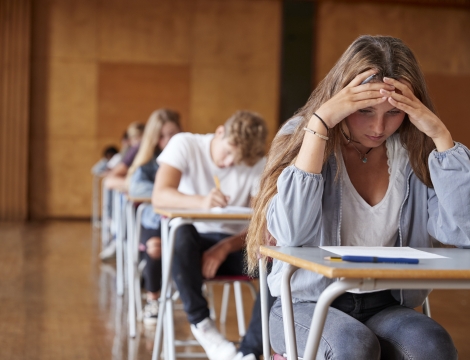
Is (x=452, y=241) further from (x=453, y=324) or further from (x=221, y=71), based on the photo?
(x=221, y=71)

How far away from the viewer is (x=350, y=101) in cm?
150

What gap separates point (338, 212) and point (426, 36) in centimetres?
Result: 891

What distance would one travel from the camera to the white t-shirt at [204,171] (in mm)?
2967

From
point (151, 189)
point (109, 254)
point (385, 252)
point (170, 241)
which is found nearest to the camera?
point (385, 252)

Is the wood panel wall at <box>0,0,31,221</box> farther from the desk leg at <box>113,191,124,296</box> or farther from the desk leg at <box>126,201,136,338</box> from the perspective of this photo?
the desk leg at <box>126,201,136,338</box>

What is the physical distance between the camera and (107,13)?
9.38m

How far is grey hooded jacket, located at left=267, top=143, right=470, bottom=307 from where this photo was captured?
151cm

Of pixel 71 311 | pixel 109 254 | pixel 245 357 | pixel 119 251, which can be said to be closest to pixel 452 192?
pixel 245 357

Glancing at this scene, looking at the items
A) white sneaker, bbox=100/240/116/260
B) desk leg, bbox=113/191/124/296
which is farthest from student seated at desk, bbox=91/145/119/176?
desk leg, bbox=113/191/124/296

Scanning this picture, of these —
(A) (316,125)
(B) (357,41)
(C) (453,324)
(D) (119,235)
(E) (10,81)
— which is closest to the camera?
(A) (316,125)

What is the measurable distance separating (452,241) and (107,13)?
8436 millimetres

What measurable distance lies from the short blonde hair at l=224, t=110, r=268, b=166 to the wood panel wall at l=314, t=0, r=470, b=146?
6921 mm

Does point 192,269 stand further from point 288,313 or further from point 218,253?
point 288,313

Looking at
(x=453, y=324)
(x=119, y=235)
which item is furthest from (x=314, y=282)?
(x=119, y=235)
